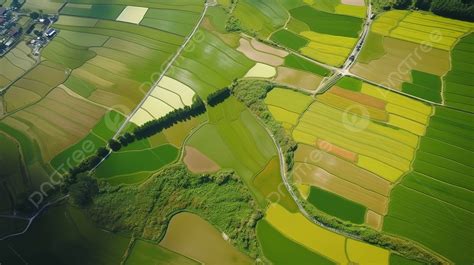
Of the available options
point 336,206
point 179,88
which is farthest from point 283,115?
point 179,88

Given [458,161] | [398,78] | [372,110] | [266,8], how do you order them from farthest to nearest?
[266,8] → [398,78] → [372,110] → [458,161]

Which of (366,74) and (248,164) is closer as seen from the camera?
(248,164)

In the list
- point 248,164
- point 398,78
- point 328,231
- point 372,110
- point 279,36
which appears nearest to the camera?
point 328,231

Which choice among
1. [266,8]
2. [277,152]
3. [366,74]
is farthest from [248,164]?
[266,8]

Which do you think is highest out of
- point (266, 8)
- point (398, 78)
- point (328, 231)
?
point (266, 8)

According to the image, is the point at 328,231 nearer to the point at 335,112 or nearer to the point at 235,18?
the point at 335,112

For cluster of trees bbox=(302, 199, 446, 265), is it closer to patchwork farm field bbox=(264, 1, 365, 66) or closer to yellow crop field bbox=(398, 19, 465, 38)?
patchwork farm field bbox=(264, 1, 365, 66)

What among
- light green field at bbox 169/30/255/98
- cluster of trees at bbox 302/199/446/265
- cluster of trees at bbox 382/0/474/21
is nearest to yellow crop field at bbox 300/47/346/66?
light green field at bbox 169/30/255/98

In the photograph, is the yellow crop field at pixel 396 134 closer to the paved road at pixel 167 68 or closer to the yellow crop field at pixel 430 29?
the yellow crop field at pixel 430 29
